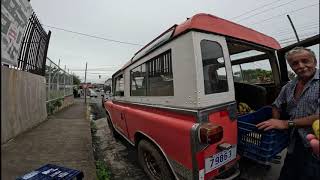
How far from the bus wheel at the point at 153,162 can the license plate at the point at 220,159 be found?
69 cm

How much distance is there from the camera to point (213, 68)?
107 inches

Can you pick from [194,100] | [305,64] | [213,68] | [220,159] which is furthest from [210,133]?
[305,64]

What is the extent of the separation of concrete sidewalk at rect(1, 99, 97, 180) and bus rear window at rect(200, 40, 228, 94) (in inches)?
93.3

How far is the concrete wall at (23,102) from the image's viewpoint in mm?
5887

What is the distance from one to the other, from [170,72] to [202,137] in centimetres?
99

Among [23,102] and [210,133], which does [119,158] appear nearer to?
[210,133]

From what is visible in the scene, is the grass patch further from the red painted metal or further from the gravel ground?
the red painted metal

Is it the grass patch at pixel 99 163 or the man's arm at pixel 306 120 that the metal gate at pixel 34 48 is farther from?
the man's arm at pixel 306 120

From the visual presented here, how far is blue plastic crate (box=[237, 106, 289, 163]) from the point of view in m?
2.51

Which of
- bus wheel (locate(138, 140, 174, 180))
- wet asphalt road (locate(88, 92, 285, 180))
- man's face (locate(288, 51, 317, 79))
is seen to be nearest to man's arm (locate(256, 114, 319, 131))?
man's face (locate(288, 51, 317, 79))

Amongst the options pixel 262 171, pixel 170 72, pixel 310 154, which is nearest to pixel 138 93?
pixel 170 72

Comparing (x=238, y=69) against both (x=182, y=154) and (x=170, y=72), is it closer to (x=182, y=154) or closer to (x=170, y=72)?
(x=170, y=72)

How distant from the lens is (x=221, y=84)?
9.18 feet

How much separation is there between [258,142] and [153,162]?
65.4 inches
